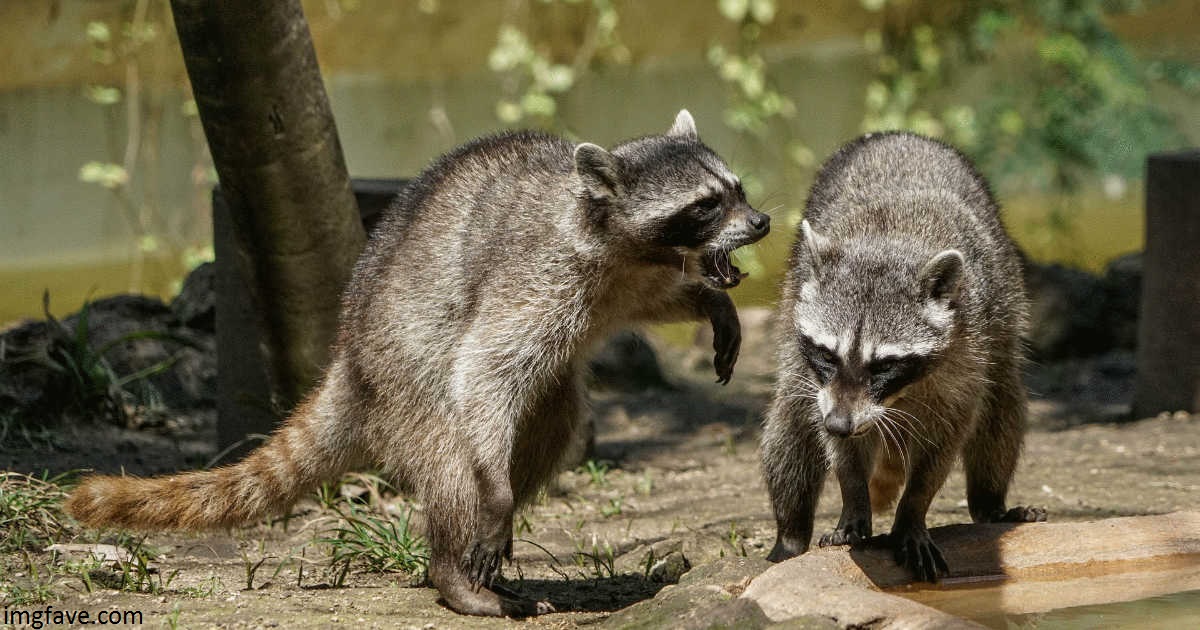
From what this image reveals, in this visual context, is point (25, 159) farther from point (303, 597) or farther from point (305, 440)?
point (303, 597)

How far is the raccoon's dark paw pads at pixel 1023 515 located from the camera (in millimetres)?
5038

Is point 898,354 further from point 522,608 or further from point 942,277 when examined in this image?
point 522,608

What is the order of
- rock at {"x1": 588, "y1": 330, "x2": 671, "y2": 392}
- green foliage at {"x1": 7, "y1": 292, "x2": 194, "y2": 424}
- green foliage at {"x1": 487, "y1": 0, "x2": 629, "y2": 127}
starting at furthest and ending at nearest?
1. green foliage at {"x1": 487, "y1": 0, "x2": 629, "y2": 127}
2. rock at {"x1": 588, "y1": 330, "x2": 671, "y2": 392}
3. green foliage at {"x1": 7, "y1": 292, "x2": 194, "y2": 424}

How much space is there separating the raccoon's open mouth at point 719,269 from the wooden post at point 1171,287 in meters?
3.23

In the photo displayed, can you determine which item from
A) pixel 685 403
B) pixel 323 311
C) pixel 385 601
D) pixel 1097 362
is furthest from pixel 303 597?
pixel 1097 362

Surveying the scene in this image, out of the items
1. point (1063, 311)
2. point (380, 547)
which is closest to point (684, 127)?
point (380, 547)

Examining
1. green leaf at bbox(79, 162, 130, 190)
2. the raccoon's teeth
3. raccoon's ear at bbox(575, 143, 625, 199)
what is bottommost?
the raccoon's teeth

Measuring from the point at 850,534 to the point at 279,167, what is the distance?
99.3 inches

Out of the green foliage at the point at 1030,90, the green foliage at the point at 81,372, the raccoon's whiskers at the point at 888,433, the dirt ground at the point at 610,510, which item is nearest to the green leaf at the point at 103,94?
the green foliage at the point at 81,372

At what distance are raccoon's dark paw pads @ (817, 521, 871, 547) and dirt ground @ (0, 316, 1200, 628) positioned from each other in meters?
0.65

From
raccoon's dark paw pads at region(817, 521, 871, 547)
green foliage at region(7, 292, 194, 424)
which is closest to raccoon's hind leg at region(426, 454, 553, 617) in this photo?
raccoon's dark paw pads at region(817, 521, 871, 547)

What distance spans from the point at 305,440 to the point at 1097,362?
5.97 m

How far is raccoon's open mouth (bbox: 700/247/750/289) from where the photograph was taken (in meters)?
4.64

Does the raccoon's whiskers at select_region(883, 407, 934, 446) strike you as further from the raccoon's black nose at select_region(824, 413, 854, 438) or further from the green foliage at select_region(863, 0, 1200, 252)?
the green foliage at select_region(863, 0, 1200, 252)
